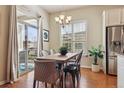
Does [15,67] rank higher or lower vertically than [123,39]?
lower

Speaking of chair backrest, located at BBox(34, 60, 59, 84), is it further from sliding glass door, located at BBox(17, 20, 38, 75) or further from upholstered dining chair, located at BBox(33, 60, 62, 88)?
sliding glass door, located at BBox(17, 20, 38, 75)

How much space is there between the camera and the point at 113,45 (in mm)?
4996

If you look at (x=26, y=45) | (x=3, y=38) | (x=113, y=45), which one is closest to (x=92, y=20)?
(x=113, y=45)

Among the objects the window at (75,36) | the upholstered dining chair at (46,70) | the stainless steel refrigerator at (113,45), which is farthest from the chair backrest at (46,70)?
the window at (75,36)

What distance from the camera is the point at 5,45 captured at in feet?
13.0

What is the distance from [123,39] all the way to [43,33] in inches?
126

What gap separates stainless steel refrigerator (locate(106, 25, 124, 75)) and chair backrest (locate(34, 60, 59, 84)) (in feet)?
9.00

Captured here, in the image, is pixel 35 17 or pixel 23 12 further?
pixel 35 17

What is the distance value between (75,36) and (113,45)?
2.13 metres

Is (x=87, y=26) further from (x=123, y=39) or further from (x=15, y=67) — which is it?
(x=15, y=67)

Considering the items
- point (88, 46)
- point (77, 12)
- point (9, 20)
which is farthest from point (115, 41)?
point (9, 20)

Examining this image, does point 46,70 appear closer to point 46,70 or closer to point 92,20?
point 46,70

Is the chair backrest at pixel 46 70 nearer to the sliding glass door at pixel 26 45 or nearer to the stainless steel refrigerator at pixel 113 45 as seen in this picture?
the sliding glass door at pixel 26 45

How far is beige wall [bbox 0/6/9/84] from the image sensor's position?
3.81 meters
